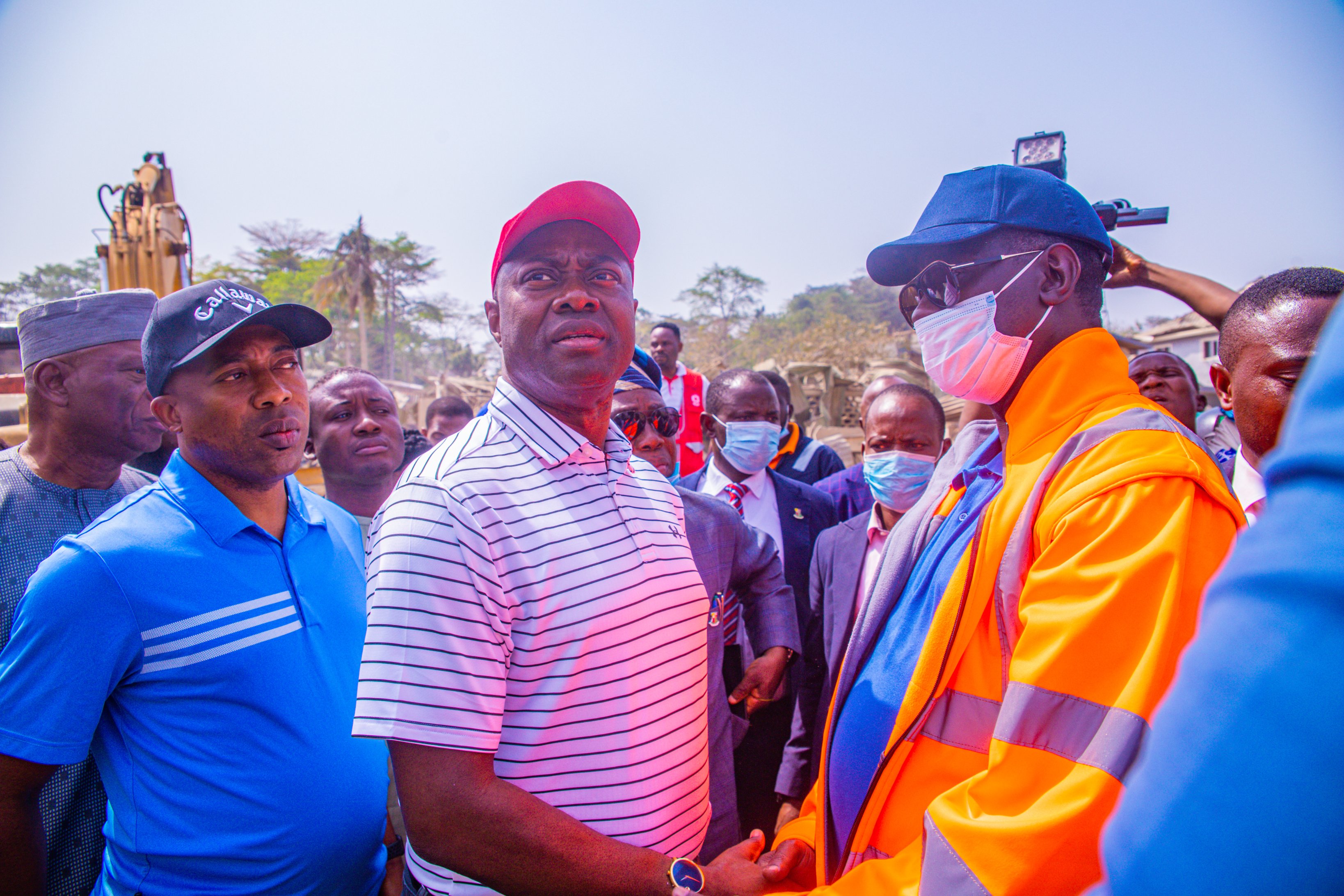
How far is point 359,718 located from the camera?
1.32m

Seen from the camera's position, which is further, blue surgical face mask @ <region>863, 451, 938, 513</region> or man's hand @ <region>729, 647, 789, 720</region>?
blue surgical face mask @ <region>863, 451, 938, 513</region>

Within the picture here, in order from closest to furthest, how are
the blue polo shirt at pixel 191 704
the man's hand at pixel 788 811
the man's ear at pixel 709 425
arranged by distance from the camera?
the blue polo shirt at pixel 191 704 < the man's hand at pixel 788 811 < the man's ear at pixel 709 425

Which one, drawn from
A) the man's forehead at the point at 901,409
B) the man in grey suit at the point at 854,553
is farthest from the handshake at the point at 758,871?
the man's forehead at the point at 901,409

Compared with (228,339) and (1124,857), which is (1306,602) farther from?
(228,339)

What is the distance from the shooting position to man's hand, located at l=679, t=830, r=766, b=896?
1.54 meters

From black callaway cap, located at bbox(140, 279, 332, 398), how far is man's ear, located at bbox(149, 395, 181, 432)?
0.13 ft

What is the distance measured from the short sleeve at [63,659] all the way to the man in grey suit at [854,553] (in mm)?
1997

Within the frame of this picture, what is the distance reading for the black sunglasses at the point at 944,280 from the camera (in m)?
1.73

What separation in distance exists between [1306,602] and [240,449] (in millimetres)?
2471

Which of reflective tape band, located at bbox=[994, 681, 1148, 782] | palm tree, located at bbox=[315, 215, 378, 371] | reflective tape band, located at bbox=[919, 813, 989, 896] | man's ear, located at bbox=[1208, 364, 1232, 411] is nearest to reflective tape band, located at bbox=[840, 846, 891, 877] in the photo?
reflective tape band, located at bbox=[919, 813, 989, 896]

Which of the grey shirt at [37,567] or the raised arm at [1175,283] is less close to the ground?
the raised arm at [1175,283]

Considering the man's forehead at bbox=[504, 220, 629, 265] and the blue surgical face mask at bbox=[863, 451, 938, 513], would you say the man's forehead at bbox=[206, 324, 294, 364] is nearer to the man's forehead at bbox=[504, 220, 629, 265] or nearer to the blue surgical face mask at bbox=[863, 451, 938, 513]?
the man's forehead at bbox=[504, 220, 629, 265]

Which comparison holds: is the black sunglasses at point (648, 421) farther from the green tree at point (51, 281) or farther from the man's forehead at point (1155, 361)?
the green tree at point (51, 281)

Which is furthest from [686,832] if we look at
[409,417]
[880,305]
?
[880,305]
